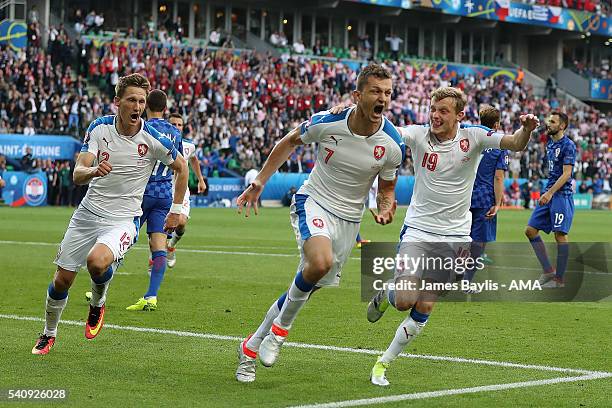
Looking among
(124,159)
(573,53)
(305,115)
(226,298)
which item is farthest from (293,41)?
(124,159)

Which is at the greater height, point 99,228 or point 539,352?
point 99,228

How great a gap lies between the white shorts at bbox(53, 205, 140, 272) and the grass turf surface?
720 millimetres

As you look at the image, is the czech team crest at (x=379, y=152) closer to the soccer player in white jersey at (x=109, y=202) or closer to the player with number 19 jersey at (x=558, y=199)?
the soccer player in white jersey at (x=109, y=202)

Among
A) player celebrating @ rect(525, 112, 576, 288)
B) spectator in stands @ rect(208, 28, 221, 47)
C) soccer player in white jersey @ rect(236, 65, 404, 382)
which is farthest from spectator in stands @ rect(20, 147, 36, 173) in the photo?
soccer player in white jersey @ rect(236, 65, 404, 382)

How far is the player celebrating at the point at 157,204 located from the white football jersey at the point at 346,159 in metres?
3.89

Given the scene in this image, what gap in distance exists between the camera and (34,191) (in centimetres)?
3566

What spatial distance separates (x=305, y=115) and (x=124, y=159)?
1490 inches

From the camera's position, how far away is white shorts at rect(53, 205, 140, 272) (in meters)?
8.69

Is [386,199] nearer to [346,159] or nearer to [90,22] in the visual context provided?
[346,159]

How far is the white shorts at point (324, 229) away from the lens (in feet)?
25.4

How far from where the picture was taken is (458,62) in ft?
214

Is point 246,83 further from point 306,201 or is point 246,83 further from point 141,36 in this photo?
point 306,201

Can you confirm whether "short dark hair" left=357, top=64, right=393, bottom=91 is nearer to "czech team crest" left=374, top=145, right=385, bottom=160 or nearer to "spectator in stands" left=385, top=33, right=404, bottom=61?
"czech team crest" left=374, top=145, right=385, bottom=160

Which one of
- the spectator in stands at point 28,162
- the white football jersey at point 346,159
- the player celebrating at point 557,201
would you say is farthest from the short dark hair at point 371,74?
the spectator in stands at point 28,162
